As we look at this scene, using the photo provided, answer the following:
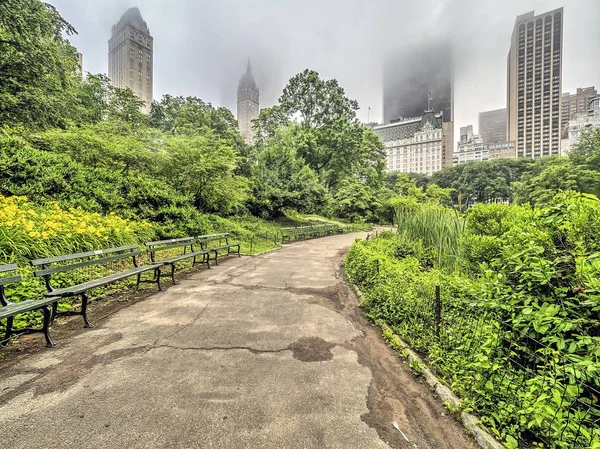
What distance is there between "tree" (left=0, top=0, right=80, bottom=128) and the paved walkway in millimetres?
8636

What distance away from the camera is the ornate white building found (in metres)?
117

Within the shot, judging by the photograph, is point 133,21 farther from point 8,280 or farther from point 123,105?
point 8,280

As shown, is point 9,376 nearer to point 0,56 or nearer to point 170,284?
point 170,284

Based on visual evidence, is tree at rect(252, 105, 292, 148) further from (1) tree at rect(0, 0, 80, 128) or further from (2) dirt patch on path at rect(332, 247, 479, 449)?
(2) dirt patch on path at rect(332, 247, 479, 449)

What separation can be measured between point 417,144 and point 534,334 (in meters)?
135

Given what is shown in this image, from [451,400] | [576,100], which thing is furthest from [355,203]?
[576,100]

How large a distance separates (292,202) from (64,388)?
17.2 m

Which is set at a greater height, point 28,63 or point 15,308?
point 28,63

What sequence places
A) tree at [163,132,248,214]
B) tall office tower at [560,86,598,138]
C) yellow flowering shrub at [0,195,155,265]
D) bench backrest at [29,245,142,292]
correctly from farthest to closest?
tall office tower at [560,86,598,138] → tree at [163,132,248,214] → yellow flowering shrub at [0,195,155,265] → bench backrest at [29,245,142,292]

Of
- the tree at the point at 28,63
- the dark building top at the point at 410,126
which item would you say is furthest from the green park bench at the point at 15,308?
the dark building top at the point at 410,126

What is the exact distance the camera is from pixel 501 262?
2.69 m

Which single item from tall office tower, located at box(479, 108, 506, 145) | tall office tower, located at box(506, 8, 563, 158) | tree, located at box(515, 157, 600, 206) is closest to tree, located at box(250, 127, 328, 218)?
tree, located at box(515, 157, 600, 206)

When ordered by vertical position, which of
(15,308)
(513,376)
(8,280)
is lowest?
(513,376)

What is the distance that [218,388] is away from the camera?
7.82 feet
